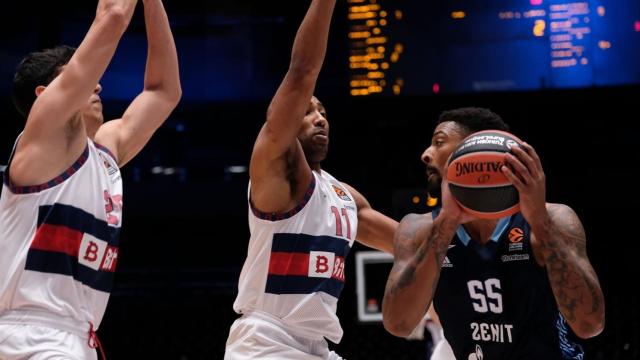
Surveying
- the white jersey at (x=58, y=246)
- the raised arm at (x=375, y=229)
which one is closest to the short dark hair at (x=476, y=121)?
the raised arm at (x=375, y=229)

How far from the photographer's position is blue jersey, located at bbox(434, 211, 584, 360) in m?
3.25

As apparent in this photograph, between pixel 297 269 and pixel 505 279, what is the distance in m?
0.98

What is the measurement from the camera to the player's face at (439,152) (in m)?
3.69

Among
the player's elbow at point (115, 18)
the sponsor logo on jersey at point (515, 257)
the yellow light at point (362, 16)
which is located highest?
the player's elbow at point (115, 18)

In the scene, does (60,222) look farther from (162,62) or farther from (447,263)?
(447,263)

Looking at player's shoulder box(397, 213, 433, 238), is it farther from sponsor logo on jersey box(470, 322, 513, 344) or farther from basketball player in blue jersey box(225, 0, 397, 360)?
basketball player in blue jersey box(225, 0, 397, 360)

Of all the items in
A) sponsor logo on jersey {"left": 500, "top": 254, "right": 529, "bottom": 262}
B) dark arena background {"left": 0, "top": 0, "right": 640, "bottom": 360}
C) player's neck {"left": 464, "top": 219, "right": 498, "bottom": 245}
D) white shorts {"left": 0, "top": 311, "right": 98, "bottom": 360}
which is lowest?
dark arena background {"left": 0, "top": 0, "right": 640, "bottom": 360}

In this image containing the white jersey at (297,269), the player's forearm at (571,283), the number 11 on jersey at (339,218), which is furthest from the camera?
the number 11 on jersey at (339,218)

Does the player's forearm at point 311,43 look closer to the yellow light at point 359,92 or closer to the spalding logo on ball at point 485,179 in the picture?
the spalding logo on ball at point 485,179

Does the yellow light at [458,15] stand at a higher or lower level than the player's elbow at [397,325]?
higher

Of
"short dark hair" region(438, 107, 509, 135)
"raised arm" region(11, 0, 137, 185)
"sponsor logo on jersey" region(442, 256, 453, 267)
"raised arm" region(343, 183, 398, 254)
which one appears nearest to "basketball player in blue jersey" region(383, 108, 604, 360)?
"sponsor logo on jersey" region(442, 256, 453, 267)

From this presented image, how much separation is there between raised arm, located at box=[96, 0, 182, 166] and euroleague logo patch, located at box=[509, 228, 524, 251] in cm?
174

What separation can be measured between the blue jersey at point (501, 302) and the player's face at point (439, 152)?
311 mm

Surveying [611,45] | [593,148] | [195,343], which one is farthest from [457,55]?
[195,343]
